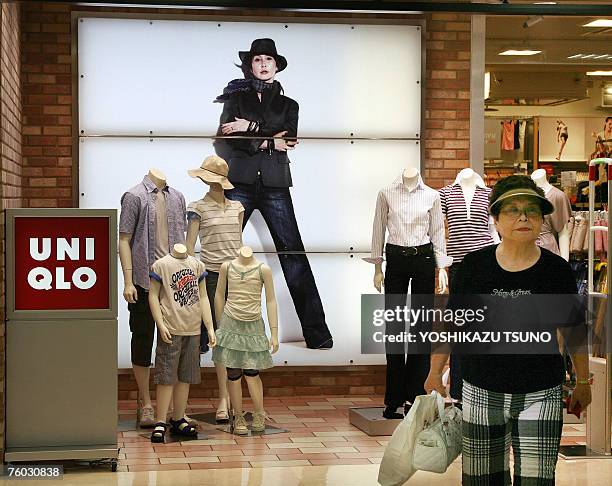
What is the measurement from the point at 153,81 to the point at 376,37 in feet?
5.56

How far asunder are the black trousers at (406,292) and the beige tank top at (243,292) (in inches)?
35.7

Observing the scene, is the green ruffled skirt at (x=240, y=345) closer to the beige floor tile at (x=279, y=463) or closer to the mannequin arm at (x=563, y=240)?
the beige floor tile at (x=279, y=463)

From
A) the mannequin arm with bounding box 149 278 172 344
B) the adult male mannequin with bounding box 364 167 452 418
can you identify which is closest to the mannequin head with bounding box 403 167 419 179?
the adult male mannequin with bounding box 364 167 452 418

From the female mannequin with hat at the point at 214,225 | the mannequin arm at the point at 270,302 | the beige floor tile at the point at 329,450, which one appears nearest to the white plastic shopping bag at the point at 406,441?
the beige floor tile at the point at 329,450

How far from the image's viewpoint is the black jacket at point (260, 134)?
8023mm

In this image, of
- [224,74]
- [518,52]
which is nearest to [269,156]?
[224,74]

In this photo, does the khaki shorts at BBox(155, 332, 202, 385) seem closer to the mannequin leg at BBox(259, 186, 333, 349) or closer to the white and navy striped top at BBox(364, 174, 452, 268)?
the white and navy striped top at BBox(364, 174, 452, 268)

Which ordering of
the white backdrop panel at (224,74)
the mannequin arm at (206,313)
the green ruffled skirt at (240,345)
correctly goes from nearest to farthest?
the mannequin arm at (206,313) → the green ruffled skirt at (240,345) → the white backdrop panel at (224,74)

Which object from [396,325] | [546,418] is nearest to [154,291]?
[396,325]

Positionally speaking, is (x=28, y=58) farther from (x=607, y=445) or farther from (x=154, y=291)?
(x=607, y=445)

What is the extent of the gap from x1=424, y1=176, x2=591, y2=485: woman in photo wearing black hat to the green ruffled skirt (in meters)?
2.78

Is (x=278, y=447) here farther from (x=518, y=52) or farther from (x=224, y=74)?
(x=518, y=52)

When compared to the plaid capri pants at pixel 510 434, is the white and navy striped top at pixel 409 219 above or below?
above

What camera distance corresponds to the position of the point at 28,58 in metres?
7.91
